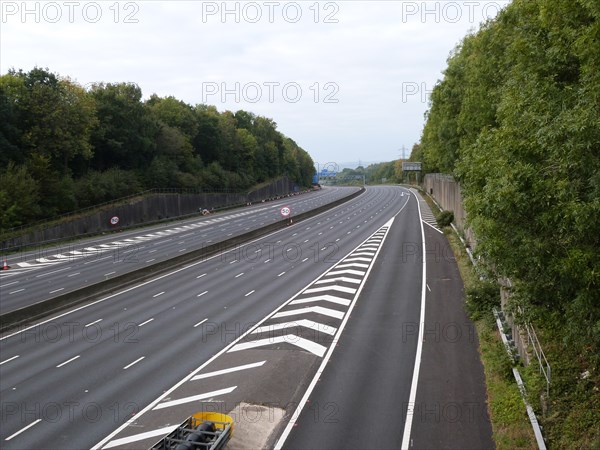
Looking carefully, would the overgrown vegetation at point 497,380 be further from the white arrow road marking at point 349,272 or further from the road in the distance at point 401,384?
the white arrow road marking at point 349,272

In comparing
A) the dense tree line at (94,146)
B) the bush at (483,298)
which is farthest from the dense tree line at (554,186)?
the dense tree line at (94,146)

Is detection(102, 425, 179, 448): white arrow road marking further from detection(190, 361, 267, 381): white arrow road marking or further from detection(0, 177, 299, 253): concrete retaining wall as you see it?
detection(0, 177, 299, 253): concrete retaining wall

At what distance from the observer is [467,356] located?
18.7m

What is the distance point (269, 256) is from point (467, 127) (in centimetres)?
1788

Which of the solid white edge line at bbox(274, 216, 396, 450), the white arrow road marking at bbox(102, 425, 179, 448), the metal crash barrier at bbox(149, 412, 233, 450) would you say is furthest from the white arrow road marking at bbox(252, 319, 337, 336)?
the metal crash barrier at bbox(149, 412, 233, 450)

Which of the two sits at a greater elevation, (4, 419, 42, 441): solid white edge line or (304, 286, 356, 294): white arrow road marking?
(304, 286, 356, 294): white arrow road marking

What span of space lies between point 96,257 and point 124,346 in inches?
927

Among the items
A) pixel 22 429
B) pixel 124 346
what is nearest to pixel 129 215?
pixel 124 346

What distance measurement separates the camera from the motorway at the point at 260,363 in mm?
13969

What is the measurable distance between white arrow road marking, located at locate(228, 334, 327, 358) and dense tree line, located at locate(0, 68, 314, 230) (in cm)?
3611

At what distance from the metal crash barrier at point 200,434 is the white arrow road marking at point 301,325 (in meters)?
9.29

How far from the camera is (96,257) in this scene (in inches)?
1666

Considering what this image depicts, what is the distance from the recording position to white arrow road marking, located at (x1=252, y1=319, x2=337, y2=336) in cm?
2220

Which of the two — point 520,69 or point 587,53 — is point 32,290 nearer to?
point 520,69
